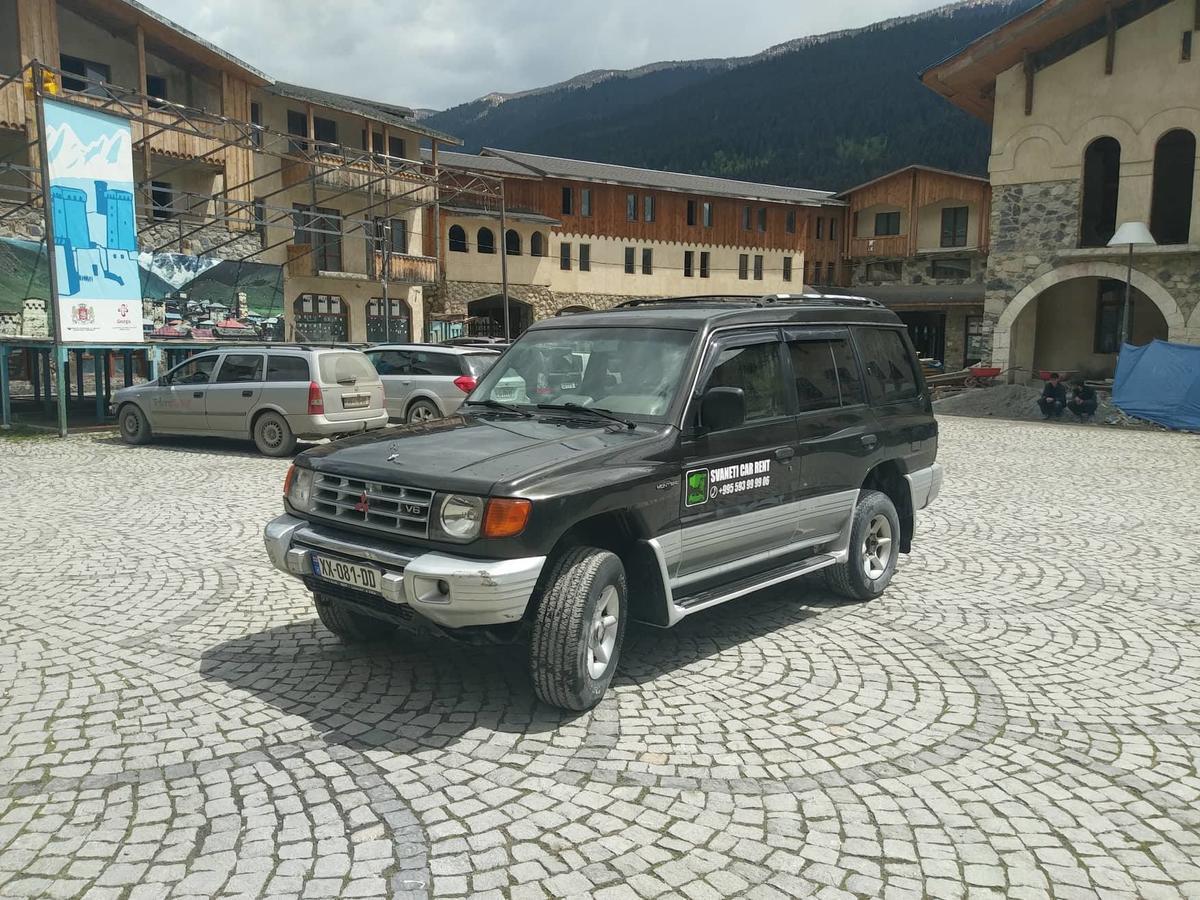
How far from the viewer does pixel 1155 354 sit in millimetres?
21562

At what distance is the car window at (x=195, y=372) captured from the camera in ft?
50.4

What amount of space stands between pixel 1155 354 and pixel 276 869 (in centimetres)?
2339

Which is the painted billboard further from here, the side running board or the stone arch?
the stone arch

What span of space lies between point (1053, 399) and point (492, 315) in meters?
32.3

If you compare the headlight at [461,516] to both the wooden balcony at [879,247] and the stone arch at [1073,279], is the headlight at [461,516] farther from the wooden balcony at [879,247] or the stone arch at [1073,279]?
the wooden balcony at [879,247]

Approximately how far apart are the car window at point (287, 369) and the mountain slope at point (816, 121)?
247 ft

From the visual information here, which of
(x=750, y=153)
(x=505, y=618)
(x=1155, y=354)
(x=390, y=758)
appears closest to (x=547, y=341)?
(x=505, y=618)

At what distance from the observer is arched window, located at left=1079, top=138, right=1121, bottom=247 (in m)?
26.0

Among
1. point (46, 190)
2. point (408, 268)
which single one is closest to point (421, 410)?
point (46, 190)

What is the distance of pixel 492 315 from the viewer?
49906 millimetres

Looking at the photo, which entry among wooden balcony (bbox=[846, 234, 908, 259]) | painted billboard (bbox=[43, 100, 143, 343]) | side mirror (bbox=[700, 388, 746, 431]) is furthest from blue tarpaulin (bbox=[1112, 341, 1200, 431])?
wooden balcony (bbox=[846, 234, 908, 259])

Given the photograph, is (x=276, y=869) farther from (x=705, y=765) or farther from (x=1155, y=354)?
(x=1155, y=354)

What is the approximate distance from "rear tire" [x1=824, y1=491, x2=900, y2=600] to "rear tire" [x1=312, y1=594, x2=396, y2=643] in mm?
3234

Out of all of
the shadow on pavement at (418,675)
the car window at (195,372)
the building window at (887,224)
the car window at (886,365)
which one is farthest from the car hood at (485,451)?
the building window at (887,224)
